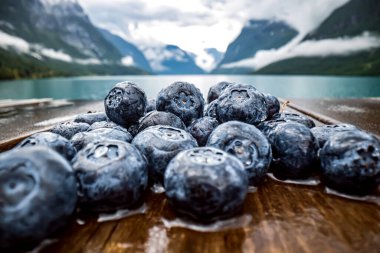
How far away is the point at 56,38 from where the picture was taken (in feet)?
503

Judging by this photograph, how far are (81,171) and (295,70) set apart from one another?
118703mm

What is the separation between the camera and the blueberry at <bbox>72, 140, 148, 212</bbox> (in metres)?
1.48

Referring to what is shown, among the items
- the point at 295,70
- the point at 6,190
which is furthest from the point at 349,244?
the point at 295,70

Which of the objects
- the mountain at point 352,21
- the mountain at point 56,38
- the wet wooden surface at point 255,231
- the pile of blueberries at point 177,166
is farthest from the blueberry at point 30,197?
the mountain at point 352,21

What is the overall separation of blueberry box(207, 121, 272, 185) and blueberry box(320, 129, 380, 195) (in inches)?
14.9

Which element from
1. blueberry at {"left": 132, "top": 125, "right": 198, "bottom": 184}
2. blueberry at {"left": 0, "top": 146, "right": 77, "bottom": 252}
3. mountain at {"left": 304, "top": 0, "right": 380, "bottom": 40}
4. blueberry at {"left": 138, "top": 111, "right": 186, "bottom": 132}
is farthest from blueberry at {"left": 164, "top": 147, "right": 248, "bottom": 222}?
mountain at {"left": 304, "top": 0, "right": 380, "bottom": 40}

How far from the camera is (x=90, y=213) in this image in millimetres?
1521

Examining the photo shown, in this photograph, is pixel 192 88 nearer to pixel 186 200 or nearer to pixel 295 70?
pixel 186 200

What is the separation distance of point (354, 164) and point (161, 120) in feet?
4.42

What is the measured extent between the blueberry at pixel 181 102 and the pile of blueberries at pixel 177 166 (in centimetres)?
15

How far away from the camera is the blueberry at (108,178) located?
1476mm

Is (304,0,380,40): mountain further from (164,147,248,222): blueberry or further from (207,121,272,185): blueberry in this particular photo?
(164,147,248,222): blueberry

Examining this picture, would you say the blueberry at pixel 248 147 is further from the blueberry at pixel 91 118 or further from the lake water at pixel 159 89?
the blueberry at pixel 91 118

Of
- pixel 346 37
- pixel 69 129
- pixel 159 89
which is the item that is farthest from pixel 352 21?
pixel 69 129
